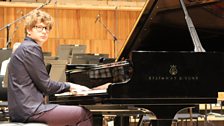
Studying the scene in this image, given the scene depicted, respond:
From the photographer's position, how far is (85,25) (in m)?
10.3

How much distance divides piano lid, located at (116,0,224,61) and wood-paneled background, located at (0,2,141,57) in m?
6.41

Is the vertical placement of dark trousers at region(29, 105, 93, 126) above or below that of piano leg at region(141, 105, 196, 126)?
below

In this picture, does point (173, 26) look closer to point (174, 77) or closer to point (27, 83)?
point (174, 77)

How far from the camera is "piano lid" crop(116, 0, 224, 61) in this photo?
11.0 feet

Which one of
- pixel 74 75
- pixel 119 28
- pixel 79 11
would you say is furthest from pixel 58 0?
pixel 74 75

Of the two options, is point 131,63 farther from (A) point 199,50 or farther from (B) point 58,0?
(B) point 58,0

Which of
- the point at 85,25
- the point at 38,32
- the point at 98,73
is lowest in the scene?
the point at 98,73

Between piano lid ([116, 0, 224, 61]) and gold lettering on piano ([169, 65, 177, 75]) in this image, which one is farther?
piano lid ([116, 0, 224, 61])

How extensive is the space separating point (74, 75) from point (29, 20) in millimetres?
761

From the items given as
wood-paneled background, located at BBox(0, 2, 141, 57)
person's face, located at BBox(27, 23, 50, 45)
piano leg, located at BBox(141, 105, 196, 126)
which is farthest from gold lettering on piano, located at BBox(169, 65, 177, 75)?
wood-paneled background, located at BBox(0, 2, 141, 57)

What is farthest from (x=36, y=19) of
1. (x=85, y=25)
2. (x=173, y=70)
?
(x=85, y=25)

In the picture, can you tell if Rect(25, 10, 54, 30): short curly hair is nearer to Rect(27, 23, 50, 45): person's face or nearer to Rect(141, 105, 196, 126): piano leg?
Rect(27, 23, 50, 45): person's face

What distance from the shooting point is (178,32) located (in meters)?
3.67

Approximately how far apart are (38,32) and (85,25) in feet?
23.2
